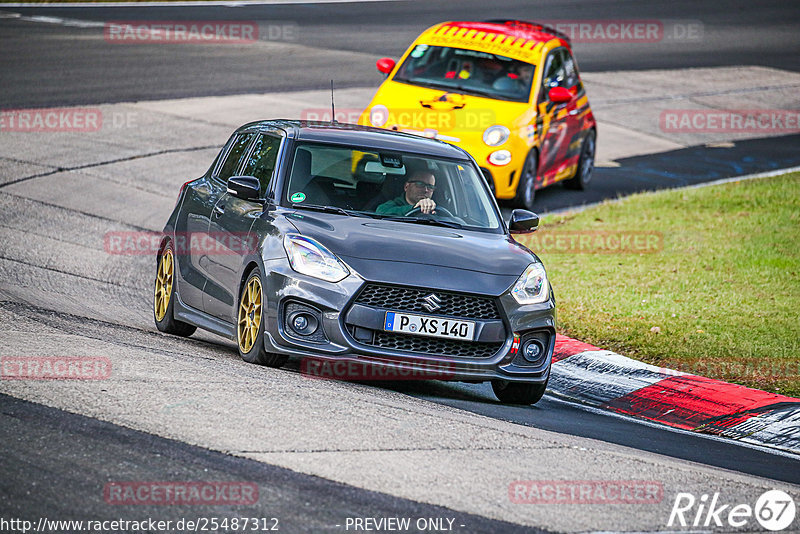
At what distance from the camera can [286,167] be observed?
348 inches

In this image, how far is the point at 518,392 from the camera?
8367mm

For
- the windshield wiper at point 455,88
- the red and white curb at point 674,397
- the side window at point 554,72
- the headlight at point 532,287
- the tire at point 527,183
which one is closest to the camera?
the headlight at point 532,287

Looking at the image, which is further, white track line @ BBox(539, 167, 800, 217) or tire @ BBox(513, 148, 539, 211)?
white track line @ BBox(539, 167, 800, 217)

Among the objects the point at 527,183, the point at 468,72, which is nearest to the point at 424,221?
the point at 527,183

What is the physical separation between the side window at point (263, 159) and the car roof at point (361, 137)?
4.5 inches

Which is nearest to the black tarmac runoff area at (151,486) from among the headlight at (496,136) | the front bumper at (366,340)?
the front bumper at (366,340)

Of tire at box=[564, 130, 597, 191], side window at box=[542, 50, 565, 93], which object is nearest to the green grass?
tire at box=[564, 130, 597, 191]

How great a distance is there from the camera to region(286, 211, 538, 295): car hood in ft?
25.4

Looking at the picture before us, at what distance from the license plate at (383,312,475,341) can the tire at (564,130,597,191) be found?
10.4 metres

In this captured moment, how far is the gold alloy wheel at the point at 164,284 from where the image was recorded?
31.8 feet

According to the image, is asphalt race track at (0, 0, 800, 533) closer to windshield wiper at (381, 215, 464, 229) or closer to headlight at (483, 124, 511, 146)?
windshield wiper at (381, 215, 464, 229)

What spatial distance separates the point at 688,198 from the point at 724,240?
275 cm

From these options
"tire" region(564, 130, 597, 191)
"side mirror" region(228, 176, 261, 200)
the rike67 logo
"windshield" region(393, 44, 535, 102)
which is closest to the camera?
the rike67 logo

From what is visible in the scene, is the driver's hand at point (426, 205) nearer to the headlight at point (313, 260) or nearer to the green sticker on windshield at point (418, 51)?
the headlight at point (313, 260)
